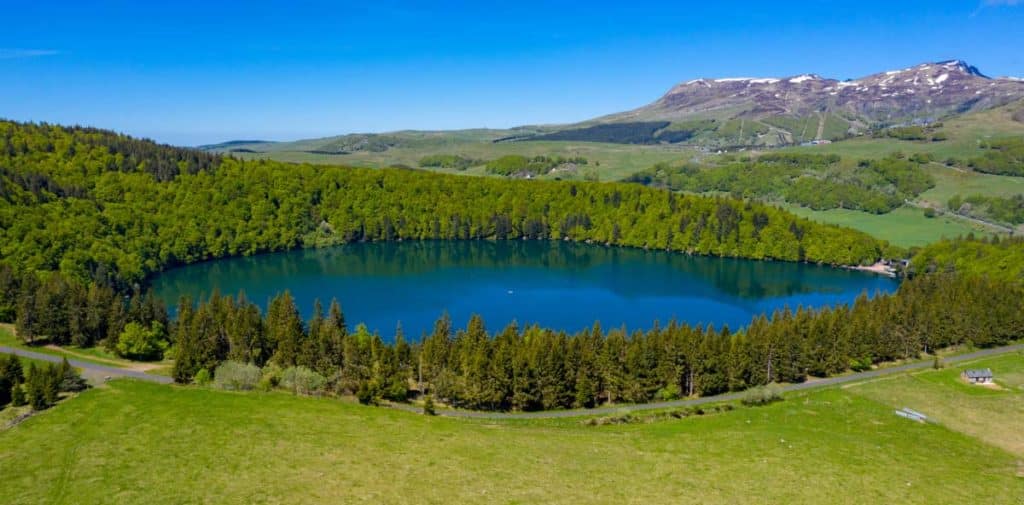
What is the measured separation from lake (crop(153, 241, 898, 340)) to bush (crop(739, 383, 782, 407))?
153ft

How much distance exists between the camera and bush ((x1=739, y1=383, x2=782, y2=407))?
72.3 metres

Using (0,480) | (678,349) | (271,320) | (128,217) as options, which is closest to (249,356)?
(271,320)

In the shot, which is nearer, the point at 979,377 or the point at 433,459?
the point at 433,459

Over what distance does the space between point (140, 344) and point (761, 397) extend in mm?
84423

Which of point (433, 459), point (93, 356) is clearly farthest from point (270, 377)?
point (433, 459)

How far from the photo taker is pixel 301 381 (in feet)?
235

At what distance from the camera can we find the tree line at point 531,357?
244 ft

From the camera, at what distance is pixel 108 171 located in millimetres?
194875

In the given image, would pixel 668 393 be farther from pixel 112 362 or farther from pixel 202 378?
pixel 112 362

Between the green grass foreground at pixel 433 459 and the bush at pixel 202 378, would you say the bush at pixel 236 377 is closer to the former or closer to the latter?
the bush at pixel 202 378

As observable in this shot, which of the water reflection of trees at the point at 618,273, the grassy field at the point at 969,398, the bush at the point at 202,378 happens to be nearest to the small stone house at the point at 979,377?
the grassy field at the point at 969,398

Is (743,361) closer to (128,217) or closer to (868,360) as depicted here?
(868,360)

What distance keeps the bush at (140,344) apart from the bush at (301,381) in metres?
28.0

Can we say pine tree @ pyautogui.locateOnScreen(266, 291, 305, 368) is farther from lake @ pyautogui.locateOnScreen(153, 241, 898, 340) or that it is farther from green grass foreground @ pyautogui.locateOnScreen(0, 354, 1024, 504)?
lake @ pyautogui.locateOnScreen(153, 241, 898, 340)
